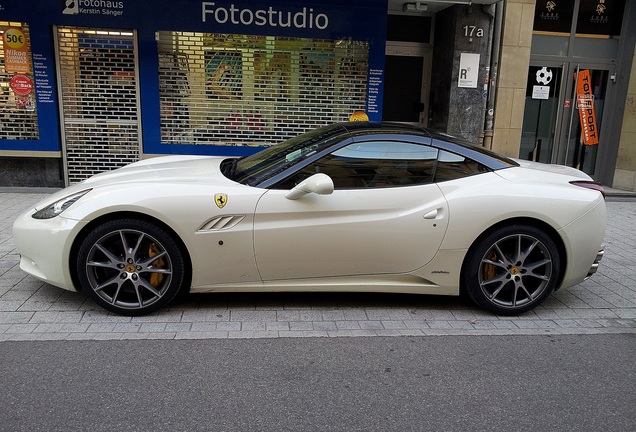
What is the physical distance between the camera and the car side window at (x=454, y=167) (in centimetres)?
422

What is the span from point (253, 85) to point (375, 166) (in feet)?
17.4

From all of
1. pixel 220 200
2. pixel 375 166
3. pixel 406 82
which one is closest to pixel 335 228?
pixel 375 166

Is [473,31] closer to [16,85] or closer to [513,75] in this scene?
[513,75]

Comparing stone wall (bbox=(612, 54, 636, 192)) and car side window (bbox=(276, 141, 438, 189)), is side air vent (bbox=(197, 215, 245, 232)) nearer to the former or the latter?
car side window (bbox=(276, 141, 438, 189))

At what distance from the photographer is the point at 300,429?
2730 mm

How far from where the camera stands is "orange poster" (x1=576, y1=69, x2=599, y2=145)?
10203mm

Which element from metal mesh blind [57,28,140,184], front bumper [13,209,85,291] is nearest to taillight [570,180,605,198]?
front bumper [13,209,85,291]

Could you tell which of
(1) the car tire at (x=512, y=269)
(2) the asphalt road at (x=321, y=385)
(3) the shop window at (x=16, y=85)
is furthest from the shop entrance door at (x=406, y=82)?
(2) the asphalt road at (x=321, y=385)

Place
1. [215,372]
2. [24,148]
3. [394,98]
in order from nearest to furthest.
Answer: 1. [215,372]
2. [24,148]
3. [394,98]

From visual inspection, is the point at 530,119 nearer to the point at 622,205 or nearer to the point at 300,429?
the point at 622,205

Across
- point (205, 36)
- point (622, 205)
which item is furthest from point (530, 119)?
point (205, 36)

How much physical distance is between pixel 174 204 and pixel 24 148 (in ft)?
19.7

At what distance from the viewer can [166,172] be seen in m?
4.42

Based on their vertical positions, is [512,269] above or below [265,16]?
below
